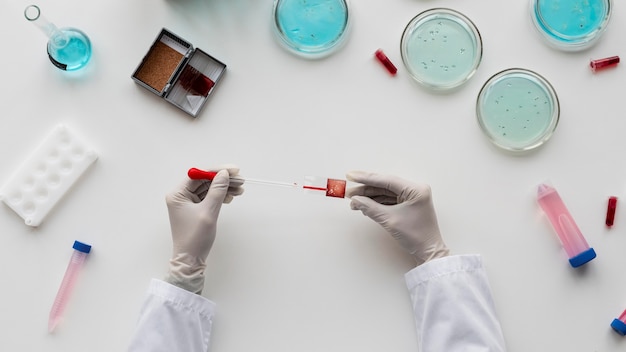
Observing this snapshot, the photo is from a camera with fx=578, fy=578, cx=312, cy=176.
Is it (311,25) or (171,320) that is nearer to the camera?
(171,320)

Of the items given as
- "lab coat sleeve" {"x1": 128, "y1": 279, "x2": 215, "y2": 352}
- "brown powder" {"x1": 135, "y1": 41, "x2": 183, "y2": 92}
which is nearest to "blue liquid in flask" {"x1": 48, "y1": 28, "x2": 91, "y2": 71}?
"brown powder" {"x1": 135, "y1": 41, "x2": 183, "y2": 92}

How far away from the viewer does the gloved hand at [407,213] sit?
4.97 ft

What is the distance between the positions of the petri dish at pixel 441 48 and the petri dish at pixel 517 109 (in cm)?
9

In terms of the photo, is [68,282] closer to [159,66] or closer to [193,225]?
[193,225]

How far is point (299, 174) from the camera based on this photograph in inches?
63.1

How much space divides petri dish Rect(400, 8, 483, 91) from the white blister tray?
94cm

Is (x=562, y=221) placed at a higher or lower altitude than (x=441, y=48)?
lower

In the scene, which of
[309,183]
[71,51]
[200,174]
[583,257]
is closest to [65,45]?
[71,51]

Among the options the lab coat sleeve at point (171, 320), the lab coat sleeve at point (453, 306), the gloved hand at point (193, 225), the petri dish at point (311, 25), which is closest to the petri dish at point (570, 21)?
the petri dish at point (311, 25)

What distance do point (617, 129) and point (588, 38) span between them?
26 centimetres

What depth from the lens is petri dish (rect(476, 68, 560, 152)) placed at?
5.20 ft

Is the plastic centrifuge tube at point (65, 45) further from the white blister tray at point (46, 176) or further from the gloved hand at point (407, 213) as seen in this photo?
the gloved hand at point (407, 213)

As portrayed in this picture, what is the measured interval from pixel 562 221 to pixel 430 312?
0.44m

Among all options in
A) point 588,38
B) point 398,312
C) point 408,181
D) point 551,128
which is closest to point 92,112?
point 408,181
